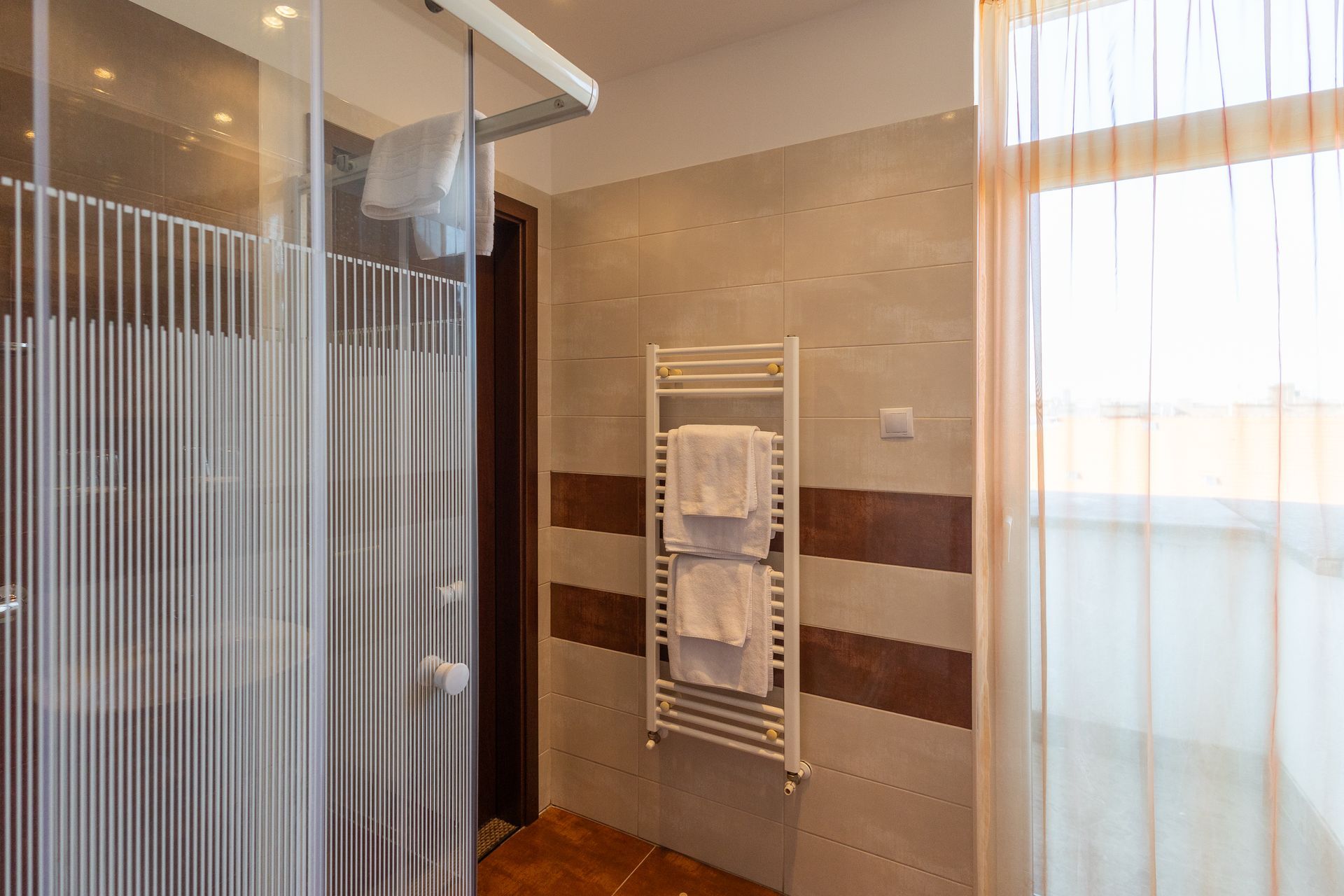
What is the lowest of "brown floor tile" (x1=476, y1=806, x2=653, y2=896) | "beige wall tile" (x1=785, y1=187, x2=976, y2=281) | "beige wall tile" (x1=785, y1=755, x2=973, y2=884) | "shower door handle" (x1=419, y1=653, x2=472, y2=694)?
"brown floor tile" (x1=476, y1=806, x2=653, y2=896)

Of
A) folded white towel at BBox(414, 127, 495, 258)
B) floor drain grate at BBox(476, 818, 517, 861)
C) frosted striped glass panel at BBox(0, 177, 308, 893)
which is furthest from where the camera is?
floor drain grate at BBox(476, 818, 517, 861)

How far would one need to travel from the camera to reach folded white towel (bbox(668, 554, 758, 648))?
6.04ft

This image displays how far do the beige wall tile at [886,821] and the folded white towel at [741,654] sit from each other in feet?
1.05

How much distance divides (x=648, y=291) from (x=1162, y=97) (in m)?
1.34

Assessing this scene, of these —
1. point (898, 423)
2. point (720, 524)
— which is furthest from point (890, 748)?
point (898, 423)

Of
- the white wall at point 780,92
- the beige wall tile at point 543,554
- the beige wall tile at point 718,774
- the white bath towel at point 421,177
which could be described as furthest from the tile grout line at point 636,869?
the white wall at point 780,92

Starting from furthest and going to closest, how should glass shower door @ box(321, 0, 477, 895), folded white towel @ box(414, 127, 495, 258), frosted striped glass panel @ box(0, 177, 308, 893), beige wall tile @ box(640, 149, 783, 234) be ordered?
beige wall tile @ box(640, 149, 783, 234), folded white towel @ box(414, 127, 495, 258), glass shower door @ box(321, 0, 477, 895), frosted striped glass panel @ box(0, 177, 308, 893)

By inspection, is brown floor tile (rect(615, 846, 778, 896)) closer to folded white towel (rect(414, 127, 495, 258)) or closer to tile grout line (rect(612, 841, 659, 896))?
tile grout line (rect(612, 841, 659, 896))

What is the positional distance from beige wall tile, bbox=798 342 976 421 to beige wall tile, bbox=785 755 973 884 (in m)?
0.93

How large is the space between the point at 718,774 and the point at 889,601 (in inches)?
30.1

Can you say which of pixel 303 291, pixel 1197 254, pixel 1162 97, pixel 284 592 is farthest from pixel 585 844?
pixel 1162 97

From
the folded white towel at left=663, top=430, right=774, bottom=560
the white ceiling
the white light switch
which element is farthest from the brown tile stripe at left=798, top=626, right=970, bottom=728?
the white ceiling

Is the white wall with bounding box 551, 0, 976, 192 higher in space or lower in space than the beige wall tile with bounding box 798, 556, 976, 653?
higher

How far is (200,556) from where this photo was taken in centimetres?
62
